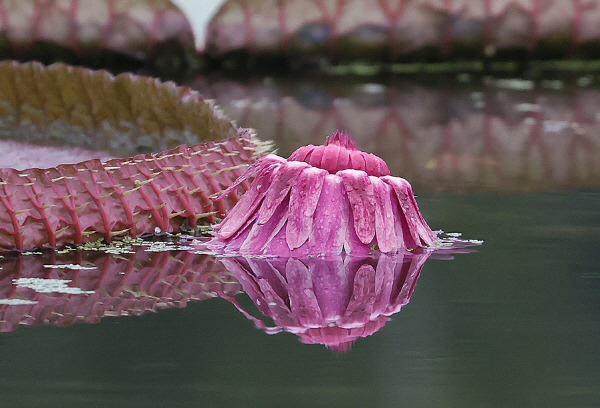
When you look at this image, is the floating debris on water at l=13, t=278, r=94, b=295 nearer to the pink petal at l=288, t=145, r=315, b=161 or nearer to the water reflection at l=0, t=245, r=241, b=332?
the water reflection at l=0, t=245, r=241, b=332

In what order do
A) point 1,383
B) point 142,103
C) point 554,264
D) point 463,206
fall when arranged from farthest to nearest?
1. point 142,103
2. point 463,206
3. point 554,264
4. point 1,383

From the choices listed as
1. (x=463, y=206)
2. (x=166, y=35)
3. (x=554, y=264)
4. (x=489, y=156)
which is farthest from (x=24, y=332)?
(x=166, y=35)

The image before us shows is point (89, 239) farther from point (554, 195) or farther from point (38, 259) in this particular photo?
point (554, 195)

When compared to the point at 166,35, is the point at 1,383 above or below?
above

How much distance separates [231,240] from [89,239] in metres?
0.10

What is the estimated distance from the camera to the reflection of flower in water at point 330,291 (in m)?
0.54

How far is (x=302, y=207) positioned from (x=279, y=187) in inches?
1.2

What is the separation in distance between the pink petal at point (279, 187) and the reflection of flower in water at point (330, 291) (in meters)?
0.03

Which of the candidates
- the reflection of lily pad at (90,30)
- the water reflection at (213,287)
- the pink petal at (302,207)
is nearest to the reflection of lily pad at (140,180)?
the water reflection at (213,287)

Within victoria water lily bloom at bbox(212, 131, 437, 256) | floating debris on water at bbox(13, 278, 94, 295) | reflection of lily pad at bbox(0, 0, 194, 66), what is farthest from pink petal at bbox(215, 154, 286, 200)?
reflection of lily pad at bbox(0, 0, 194, 66)

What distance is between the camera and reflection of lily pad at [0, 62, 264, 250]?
0.74m

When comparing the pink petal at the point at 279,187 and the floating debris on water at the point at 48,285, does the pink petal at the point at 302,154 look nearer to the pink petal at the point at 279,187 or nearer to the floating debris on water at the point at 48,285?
the pink petal at the point at 279,187

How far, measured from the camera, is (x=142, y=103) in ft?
3.92

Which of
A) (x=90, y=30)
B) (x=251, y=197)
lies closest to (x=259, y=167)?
(x=251, y=197)
